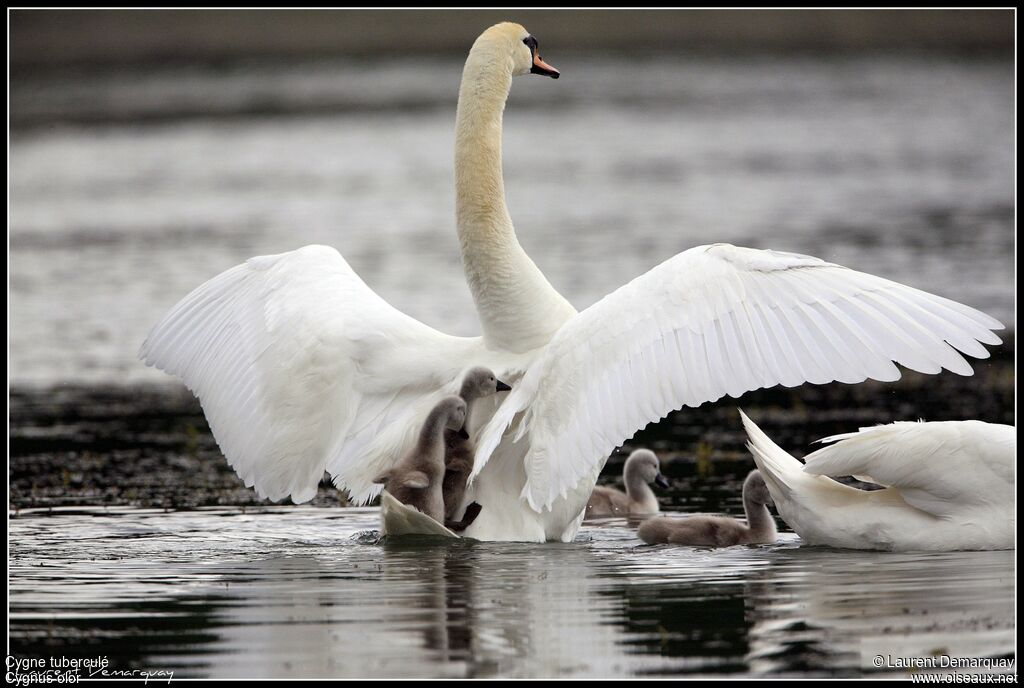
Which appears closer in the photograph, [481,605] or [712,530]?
[481,605]

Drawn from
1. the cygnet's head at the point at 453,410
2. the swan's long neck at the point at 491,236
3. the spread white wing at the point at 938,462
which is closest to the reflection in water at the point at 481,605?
the spread white wing at the point at 938,462

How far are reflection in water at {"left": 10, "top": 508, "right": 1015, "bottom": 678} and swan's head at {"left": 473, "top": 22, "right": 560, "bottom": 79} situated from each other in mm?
2675

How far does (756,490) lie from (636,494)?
4.28ft

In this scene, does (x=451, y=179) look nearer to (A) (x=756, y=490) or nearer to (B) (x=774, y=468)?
(A) (x=756, y=490)

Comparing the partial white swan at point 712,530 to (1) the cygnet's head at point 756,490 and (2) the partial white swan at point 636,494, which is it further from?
(2) the partial white swan at point 636,494

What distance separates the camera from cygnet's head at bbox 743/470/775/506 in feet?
29.0

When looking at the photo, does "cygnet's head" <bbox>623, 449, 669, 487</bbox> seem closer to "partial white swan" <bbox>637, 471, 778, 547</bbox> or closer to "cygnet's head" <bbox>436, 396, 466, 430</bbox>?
"partial white swan" <bbox>637, 471, 778, 547</bbox>

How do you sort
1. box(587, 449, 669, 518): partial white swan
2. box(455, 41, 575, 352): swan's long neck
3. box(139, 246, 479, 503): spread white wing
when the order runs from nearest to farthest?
box(139, 246, 479, 503): spread white wing
box(455, 41, 575, 352): swan's long neck
box(587, 449, 669, 518): partial white swan

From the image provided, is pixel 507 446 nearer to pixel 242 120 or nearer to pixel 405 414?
pixel 405 414

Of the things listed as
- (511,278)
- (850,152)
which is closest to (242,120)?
(850,152)

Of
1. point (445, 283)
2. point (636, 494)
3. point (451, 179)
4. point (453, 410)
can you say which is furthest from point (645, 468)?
point (451, 179)

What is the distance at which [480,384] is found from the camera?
8.11 metres

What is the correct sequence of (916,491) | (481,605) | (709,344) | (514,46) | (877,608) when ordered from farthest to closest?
1. (514,46)
2. (916,491)
3. (709,344)
4. (481,605)
5. (877,608)
